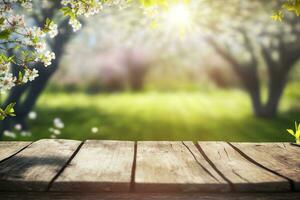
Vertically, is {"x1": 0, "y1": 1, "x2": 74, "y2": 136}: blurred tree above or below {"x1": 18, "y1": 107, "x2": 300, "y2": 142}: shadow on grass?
above

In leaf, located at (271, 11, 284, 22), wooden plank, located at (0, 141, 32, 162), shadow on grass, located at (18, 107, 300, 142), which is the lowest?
shadow on grass, located at (18, 107, 300, 142)

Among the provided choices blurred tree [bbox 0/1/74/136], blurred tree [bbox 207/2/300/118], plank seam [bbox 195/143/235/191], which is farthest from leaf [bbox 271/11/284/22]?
blurred tree [bbox 207/2/300/118]

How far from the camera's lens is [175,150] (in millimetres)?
3176

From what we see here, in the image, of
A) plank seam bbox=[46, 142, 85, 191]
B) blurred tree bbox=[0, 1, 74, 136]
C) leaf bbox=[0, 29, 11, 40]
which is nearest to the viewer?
plank seam bbox=[46, 142, 85, 191]

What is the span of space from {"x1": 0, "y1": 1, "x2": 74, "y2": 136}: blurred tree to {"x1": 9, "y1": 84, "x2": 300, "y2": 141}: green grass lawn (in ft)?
2.61

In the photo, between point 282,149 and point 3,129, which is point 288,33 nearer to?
point 3,129

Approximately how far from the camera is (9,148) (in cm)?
320

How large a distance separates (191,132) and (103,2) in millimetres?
8987

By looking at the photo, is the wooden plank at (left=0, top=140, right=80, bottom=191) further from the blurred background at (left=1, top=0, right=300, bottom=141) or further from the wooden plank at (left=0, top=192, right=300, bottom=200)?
the blurred background at (left=1, top=0, right=300, bottom=141)

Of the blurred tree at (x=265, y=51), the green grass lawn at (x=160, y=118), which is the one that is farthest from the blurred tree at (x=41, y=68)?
the blurred tree at (x=265, y=51)

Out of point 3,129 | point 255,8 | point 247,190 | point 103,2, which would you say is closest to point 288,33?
point 255,8

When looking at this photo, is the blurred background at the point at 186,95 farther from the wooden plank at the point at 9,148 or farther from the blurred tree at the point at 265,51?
the wooden plank at the point at 9,148

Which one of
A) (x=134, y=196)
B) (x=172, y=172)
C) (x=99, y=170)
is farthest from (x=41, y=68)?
(x=134, y=196)

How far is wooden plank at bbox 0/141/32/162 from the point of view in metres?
2.97
